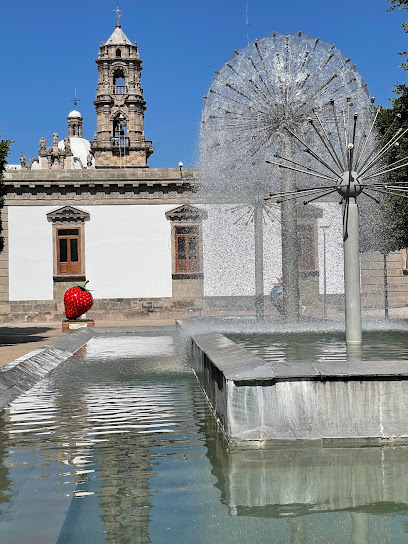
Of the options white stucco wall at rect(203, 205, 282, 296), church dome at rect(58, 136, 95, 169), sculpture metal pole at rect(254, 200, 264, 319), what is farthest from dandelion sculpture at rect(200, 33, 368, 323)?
church dome at rect(58, 136, 95, 169)

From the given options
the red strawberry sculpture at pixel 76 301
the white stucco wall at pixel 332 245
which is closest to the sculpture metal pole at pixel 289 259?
the red strawberry sculpture at pixel 76 301

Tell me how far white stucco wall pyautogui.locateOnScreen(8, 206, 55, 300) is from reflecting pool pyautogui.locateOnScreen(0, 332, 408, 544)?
845 inches

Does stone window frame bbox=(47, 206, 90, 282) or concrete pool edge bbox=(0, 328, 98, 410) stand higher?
Result: stone window frame bbox=(47, 206, 90, 282)

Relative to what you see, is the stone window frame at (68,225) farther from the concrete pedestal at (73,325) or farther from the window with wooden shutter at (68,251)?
the concrete pedestal at (73,325)

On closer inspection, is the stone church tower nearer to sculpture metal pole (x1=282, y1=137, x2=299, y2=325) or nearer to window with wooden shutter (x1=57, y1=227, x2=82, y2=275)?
window with wooden shutter (x1=57, y1=227, x2=82, y2=275)

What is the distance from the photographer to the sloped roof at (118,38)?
149 feet

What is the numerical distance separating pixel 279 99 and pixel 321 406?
10.3 metres

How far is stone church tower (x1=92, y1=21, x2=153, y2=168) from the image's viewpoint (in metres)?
46.2

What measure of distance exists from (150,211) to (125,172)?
161cm

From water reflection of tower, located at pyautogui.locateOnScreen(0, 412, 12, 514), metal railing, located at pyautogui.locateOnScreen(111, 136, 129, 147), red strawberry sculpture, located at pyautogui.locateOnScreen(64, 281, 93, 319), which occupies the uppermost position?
metal railing, located at pyautogui.locateOnScreen(111, 136, 129, 147)

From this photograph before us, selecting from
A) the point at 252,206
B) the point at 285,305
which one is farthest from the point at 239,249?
the point at 285,305

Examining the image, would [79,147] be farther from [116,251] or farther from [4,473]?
[4,473]

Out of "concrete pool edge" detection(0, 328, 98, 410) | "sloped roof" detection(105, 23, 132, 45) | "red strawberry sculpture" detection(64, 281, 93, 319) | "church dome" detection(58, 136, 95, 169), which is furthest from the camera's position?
"church dome" detection(58, 136, 95, 169)

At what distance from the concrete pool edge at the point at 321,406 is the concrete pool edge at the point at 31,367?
2.85m
